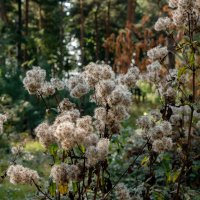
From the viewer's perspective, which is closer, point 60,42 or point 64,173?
point 64,173

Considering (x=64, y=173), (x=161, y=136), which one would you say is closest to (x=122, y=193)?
(x=161, y=136)

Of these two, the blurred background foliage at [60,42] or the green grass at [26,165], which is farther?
the blurred background foliage at [60,42]

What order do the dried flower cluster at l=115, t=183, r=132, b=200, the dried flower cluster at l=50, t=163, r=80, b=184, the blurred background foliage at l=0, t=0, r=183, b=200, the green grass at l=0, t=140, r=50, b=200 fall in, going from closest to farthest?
the dried flower cluster at l=50, t=163, r=80, b=184 → the dried flower cluster at l=115, t=183, r=132, b=200 → the green grass at l=0, t=140, r=50, b=200 → the blurred background foliage at l=0, t=0, r=183, b=200

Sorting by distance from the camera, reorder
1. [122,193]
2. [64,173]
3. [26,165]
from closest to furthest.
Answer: [64,173], [122,193], [26,165]

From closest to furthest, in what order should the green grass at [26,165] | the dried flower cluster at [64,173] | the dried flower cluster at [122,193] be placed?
the dried flower cluster at [64,173] → the dried flower cluster at [122,193] → the green grass at [26,165]

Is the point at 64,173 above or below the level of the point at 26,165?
above

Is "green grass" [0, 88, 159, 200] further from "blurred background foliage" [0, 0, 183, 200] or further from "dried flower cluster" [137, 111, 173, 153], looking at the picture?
"dried flower cluster" [137, 111, 173, 153]

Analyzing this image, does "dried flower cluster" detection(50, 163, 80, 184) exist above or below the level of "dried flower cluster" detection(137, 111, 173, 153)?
below

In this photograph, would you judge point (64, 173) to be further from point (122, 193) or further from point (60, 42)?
point (60, 42)

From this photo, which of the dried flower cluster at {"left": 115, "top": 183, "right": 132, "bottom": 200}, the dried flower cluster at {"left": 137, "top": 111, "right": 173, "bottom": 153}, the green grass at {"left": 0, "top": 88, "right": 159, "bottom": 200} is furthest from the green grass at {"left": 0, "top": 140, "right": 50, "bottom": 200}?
the dried flower cluster at {"left": 137, "top": 111, "right": 173, "bottom": 153}

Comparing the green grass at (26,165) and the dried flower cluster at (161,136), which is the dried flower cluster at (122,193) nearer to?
the dried flower cluster at (161,136)

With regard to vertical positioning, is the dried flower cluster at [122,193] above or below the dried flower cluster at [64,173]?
below

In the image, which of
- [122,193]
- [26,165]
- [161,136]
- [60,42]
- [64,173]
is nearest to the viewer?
[64,173]

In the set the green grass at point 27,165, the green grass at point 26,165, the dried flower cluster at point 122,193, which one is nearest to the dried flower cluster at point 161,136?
the dried flower cluster at point 122,193
